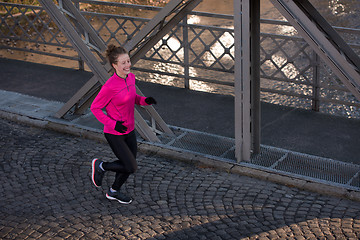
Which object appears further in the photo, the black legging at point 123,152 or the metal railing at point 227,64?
the metal railing at point 227,64

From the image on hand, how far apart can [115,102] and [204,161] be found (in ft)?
Answer: 5.85

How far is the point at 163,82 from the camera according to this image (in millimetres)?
11281

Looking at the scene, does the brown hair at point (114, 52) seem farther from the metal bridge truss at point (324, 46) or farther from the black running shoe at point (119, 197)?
the metal bridge truss at point (324, 46)

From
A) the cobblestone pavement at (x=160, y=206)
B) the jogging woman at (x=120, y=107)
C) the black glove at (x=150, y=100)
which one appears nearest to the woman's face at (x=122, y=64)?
the jogging woman at (x=120, y=107)

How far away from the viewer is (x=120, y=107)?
6324 mm

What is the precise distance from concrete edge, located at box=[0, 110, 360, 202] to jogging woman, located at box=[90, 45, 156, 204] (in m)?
1.33

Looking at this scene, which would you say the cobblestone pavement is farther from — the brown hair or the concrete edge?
the brown hair

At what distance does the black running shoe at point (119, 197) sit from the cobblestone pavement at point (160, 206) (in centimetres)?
7

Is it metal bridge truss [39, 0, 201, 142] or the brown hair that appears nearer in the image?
the brown hair

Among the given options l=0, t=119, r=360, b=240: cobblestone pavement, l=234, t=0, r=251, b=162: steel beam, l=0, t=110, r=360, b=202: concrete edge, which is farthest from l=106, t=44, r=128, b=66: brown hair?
l=0, t=110, r=360, b=202: concrete edge

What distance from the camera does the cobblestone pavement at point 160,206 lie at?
6141 mm

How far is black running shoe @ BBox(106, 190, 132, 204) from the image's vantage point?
6.74 meters

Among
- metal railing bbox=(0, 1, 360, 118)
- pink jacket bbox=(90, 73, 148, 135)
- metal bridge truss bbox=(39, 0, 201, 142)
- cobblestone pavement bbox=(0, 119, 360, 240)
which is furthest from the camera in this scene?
metal railing bbox=(0, 1, 360, 118)

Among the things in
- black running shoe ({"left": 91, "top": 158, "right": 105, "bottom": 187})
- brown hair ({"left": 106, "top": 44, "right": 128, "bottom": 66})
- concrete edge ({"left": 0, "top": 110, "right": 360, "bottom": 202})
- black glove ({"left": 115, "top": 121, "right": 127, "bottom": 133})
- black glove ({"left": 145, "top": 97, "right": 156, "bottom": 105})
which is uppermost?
brown hair ({"left": 106, "top": 44, "right": 128, "bottom": 66})
